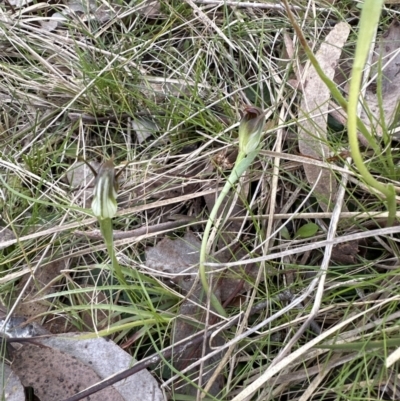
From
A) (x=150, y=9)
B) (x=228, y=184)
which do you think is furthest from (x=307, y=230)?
(x=150, y=9)

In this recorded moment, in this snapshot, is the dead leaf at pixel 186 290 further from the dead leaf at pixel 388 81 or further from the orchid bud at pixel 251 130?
the dead leaf at pixel 388 81

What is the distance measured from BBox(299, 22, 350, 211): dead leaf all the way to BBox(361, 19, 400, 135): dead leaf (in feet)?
0.26

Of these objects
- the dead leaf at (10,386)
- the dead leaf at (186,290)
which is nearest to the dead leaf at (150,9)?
the dead leaf at (186,290)

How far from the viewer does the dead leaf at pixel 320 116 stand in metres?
0.92

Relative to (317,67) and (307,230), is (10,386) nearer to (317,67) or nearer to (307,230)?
(307,230)

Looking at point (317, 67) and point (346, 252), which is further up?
point (317, 67)

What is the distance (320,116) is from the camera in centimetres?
99

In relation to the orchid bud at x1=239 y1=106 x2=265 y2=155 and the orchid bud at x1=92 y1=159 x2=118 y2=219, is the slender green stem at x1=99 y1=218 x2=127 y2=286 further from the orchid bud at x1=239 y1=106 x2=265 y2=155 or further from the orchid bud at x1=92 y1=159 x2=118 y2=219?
the orchid bud at x1=239 y1=106 x2=265 y2=155

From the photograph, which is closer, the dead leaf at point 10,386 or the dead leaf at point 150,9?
the dead leaf at point 10,386

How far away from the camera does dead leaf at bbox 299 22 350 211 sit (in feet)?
3.02

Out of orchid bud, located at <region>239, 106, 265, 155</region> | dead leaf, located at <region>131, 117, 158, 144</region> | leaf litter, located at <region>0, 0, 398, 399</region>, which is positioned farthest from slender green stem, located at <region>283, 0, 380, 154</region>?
dead leaf, located at <region>131, 117, 158, 144</region>

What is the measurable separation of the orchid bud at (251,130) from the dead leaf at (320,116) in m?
0.15

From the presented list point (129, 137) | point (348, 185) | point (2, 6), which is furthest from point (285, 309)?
point (2, 6)

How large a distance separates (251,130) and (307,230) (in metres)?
0.24
